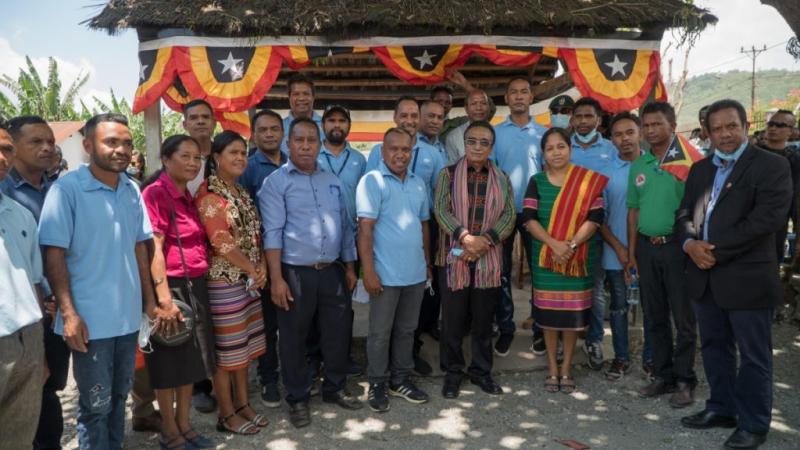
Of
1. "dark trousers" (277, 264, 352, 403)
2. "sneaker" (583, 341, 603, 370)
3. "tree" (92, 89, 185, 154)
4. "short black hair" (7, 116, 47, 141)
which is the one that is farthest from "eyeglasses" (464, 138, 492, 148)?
"tree" (92, 89, 185, 154)

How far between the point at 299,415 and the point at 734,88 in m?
106

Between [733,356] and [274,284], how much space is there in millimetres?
2894

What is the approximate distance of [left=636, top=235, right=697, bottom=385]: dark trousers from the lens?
3851 millimetres

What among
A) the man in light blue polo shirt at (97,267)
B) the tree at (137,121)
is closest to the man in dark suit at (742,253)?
the man in light blue polo shirt at (97,267)

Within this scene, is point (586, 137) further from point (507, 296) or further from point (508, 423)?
point (508, 423)

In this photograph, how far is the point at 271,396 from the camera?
4.04 metres

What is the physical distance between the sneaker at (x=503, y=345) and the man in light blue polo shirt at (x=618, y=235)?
2.37 feet

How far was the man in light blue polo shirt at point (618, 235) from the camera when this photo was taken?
4.29 metres

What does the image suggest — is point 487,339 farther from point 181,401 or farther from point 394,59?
point 394,59

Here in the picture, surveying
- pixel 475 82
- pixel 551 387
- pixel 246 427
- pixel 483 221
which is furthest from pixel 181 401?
pixel 475 82

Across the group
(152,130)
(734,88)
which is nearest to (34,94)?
(152,130)

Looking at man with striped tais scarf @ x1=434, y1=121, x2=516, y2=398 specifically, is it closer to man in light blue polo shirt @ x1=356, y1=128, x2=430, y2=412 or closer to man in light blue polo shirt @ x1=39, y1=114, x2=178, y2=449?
man in light blue polo shirt @ x1=356, y1=128, x2=430, y2=412

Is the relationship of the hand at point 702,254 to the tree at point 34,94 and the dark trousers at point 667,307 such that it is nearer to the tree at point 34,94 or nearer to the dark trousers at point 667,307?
the dark trousers at point 667,307

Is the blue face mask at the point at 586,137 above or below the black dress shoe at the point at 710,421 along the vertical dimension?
above
